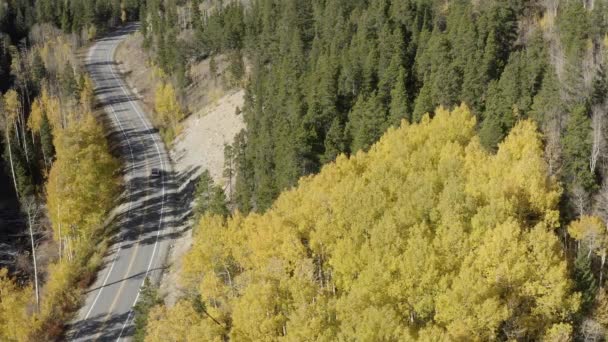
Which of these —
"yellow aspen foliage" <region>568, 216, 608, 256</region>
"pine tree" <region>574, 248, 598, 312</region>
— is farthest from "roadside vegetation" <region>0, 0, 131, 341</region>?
"yellow aspen foliage" <region>568, 216, 608, 256</region>

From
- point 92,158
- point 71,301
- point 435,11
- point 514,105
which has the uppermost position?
point 435,11

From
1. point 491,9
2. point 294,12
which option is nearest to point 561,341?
point 491,9

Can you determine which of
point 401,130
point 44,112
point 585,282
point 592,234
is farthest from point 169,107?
point 585,282

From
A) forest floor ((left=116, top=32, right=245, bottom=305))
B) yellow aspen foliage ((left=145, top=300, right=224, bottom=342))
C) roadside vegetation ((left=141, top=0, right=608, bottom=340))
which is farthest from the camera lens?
forest floor ((left=116, top=32, right=245, bottom=305))

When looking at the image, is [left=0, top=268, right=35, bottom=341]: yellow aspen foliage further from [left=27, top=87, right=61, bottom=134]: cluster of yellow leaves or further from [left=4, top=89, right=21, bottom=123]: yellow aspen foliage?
[left=4, top=89, right=21, bottom=123]: yellow aspen foliage

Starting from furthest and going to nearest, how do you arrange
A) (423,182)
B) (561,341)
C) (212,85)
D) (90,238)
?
(212,85) < (90,238) < (423,182) < (561,341)

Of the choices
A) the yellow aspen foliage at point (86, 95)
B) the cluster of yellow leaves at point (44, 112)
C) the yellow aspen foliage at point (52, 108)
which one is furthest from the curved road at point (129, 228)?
the cluster of yellow leaves at point (44, 112)

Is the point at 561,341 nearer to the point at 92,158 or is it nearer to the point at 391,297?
the point at 391,297
